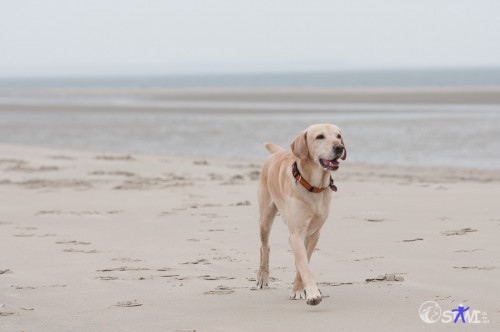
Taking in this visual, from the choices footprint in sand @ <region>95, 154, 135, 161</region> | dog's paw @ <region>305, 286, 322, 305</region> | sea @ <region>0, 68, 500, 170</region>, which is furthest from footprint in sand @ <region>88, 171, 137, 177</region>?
dog's paw @ <region>305, 286, 322, 305</region>

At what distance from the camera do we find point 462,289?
4977 millimetres

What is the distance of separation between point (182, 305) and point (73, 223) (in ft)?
11.7

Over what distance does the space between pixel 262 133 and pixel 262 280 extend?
1708 cm

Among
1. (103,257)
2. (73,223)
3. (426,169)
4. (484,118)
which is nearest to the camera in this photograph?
(103,257)

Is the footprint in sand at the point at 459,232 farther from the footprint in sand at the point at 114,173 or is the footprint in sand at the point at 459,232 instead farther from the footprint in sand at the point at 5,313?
the footprint in sand at the point at 114,173

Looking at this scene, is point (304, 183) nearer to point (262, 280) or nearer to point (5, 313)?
point (262, 280)

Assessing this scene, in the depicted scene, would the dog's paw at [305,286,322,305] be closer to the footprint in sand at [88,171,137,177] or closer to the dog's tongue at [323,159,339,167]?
the dog's tongue at [323,159,339,167]

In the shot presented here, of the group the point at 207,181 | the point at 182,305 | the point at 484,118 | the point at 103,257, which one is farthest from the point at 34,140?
the point at 182,305

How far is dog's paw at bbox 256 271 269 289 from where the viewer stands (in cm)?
533

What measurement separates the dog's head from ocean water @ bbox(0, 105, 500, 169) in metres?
10.4

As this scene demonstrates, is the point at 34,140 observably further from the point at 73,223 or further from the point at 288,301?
the point at 288,301

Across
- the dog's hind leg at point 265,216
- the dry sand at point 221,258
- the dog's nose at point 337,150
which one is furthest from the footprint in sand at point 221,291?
the dog's nose at point 337,150

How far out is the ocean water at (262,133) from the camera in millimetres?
17031
